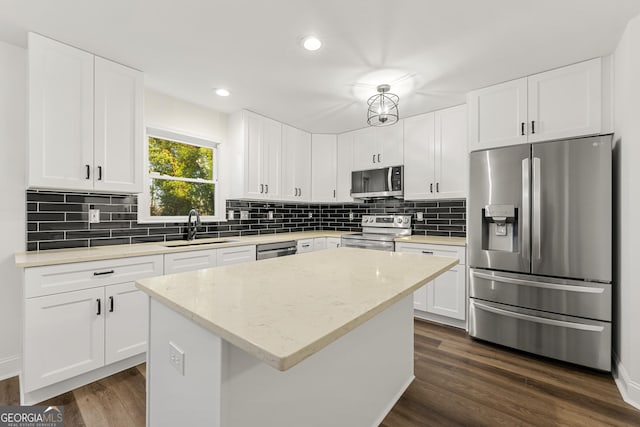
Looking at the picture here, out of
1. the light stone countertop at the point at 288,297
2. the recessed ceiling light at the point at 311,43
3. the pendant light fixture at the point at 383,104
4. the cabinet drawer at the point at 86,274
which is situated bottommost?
the cabinet drawer at the point at 86,274

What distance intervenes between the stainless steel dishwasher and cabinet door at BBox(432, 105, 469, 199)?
1.87 metres

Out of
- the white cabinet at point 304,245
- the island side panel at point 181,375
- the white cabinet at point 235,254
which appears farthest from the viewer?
the white cabinet at point 304,245

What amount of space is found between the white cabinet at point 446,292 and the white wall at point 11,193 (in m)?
3.44

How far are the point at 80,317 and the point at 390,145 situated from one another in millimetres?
3578

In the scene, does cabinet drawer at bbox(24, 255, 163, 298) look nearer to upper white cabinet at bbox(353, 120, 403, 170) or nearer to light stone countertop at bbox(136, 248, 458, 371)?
light stone countertop at bbox(136, 248, 458, 371)

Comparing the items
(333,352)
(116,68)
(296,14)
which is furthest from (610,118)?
(116,68)

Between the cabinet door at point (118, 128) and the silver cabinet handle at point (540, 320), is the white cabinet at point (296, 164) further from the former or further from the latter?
the silver cabinet handle at point (540, 320)

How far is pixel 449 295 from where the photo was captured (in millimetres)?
2986

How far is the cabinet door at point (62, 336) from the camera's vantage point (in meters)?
1.75

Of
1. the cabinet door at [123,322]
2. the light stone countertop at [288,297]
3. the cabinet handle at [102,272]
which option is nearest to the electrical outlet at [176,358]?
the light stone countertop at [288,297]

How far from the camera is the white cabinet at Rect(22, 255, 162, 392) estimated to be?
5.77 feet

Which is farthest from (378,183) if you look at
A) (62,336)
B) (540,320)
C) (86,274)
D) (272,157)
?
(62,336)

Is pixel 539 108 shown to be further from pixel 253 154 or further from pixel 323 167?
pixel 253 154

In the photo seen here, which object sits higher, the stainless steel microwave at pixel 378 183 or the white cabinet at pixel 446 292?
the stainless steel microwave at pixel 378 183
